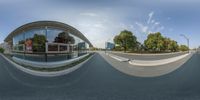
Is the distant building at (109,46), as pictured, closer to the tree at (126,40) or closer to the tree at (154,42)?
the tree at (126,40)

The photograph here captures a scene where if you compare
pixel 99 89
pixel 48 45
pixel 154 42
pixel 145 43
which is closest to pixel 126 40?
pixel 145 43

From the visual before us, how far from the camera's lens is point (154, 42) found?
299 inches

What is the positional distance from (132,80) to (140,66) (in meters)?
0.87

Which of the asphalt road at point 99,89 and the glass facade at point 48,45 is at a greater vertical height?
the glass facade at point 48,45

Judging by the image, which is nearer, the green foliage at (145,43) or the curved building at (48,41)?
the green foliage at (145,43)

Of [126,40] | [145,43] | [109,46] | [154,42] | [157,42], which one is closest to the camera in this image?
[145,43]

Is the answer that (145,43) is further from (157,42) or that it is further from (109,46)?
(109,46)

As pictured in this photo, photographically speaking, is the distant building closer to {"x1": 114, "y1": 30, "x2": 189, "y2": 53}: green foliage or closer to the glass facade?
{"x1": 114, "y1": 30, "x2": 189, "y2": 53}: green foliage

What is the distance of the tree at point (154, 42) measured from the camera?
7562 millimetres

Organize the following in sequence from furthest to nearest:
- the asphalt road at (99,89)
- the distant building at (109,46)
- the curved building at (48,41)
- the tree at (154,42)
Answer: the distant building at (109,46) < the curved building at (48,41) < the tree at (154,42) < the asphalt road at (99,89)

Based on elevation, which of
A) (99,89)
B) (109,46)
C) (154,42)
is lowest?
(99,89)

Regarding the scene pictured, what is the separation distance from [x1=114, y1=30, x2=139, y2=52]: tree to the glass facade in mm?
1515

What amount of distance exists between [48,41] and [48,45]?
158mm

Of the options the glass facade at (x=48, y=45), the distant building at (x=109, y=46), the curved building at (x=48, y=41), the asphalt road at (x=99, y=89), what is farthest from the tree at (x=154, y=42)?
the glass facade at (x=48, y=45)
